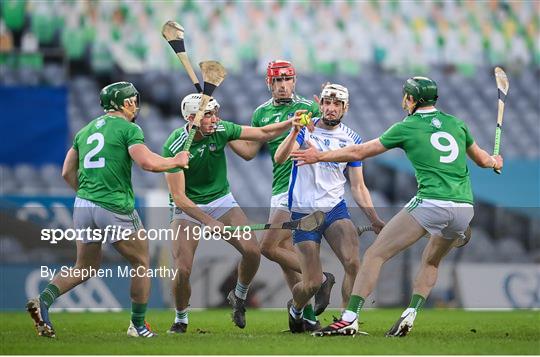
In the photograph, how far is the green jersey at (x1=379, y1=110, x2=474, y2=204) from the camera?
28.8ft

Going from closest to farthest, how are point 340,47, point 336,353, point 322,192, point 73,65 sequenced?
point 336,353
point 322,192
point 73,65
point 340,47

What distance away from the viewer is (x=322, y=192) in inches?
372

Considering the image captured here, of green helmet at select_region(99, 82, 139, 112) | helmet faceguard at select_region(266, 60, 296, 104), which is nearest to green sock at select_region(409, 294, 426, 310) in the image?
helmet faceguard at select_region(266, 60, 296, 104)

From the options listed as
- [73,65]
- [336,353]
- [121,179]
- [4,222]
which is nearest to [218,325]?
[121,179]

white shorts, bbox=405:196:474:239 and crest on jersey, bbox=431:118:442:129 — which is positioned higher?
crest on jersey, bbox=431:118:442:129

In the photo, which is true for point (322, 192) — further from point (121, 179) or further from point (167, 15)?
point (167, 15)

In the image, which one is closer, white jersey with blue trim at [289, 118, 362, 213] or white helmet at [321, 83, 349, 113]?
white helmet at [321, 83, 349, 113]

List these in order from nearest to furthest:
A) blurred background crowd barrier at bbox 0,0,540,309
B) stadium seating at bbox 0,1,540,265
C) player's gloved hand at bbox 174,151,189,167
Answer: player's gloved hand at bbox 174,151,189,167
blurred background crowd barrier at bbox 0,0,540,309
stadium seating at bbox 0,1,540,265

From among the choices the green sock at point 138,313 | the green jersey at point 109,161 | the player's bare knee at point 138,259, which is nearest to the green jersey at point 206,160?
the green jersey at point 109,161

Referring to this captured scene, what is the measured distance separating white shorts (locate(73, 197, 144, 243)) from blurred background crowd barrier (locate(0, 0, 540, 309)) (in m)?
3.47

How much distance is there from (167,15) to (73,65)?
5.95 ft

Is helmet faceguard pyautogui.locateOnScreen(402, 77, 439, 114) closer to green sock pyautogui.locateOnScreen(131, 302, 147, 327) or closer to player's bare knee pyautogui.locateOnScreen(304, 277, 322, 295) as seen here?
player's bare knee pyautogui.locateOnScreen(304, 277, 322, 295)

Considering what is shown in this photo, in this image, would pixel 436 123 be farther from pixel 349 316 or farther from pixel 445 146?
pixel 349 316

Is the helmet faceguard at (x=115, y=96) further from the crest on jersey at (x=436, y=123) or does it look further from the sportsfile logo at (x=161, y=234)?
the crest on jersey at (x=436, y=123)
